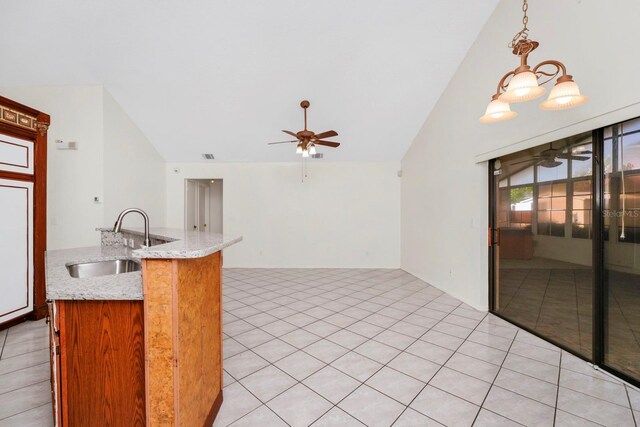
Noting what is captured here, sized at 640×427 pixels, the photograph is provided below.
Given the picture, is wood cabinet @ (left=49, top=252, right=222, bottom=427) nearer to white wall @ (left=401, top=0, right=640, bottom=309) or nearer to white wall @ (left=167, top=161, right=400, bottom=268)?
white wall @ (left=401, top=0, right=640, bottom=309)

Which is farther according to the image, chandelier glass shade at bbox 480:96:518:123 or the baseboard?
chandelier glass shade at bbox 480:96:518:123

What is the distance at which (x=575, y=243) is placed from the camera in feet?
8.25

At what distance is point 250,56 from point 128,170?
10.4 feet

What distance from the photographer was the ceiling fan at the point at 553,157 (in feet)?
8.10

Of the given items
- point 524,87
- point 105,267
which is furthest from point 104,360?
point 524,87

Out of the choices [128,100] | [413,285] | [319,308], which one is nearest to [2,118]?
[128,100]

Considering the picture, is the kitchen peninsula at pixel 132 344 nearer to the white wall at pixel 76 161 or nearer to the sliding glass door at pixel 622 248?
the sliding glass door at pixel 622 248

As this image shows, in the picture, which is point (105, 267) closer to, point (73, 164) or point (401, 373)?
point (401, 373)

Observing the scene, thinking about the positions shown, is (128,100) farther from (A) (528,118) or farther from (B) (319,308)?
(A) (528,118)

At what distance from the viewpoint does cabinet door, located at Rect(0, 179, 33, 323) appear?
283 centimetres

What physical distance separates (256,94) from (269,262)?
380 cm


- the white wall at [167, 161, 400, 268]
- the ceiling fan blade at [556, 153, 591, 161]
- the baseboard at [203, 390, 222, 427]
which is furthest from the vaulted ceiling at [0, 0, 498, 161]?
the baseboard at [203, 390, 222, 427]

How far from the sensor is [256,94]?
4512 millimetres

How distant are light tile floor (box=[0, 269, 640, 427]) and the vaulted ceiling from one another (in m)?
3.49
